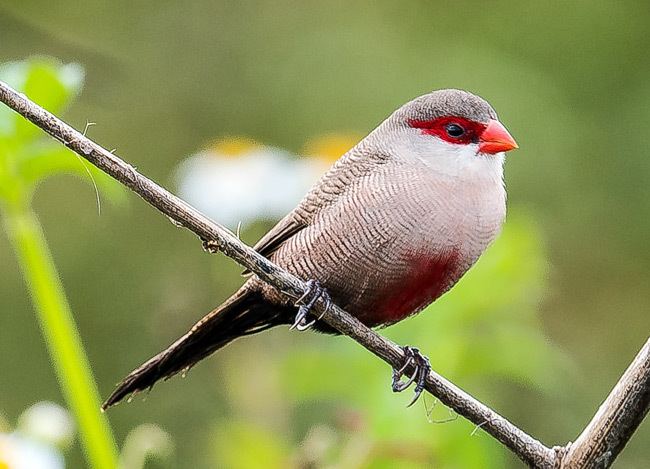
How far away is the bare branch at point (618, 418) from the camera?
2.25 metres

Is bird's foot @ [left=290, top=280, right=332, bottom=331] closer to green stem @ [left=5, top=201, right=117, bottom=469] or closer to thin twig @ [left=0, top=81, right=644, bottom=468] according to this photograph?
thin twig @ [left=0, top=81, right=644, bottom=468]

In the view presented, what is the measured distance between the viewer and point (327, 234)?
9.73 feet

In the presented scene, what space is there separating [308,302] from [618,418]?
0.81 metres

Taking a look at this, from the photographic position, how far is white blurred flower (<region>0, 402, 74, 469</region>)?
2680 mm

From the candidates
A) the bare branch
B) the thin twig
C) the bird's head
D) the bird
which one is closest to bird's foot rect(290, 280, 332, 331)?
the bird

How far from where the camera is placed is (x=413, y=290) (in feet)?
9.61

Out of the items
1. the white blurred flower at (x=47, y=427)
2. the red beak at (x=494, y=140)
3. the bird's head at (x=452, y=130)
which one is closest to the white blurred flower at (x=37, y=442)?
the white blurred flower at (x=47, y=427)

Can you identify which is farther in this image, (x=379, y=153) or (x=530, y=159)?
(x=530, y=159)

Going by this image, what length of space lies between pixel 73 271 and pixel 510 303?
3024mm

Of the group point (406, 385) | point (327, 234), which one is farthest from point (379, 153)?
point (406, 385)

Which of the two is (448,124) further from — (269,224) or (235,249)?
(269,224)

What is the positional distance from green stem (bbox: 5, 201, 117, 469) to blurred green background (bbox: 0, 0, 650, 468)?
0.58m

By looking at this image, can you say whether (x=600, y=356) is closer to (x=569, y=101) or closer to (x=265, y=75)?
(x=569, y=101)

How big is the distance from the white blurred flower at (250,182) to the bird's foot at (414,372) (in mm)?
1111
